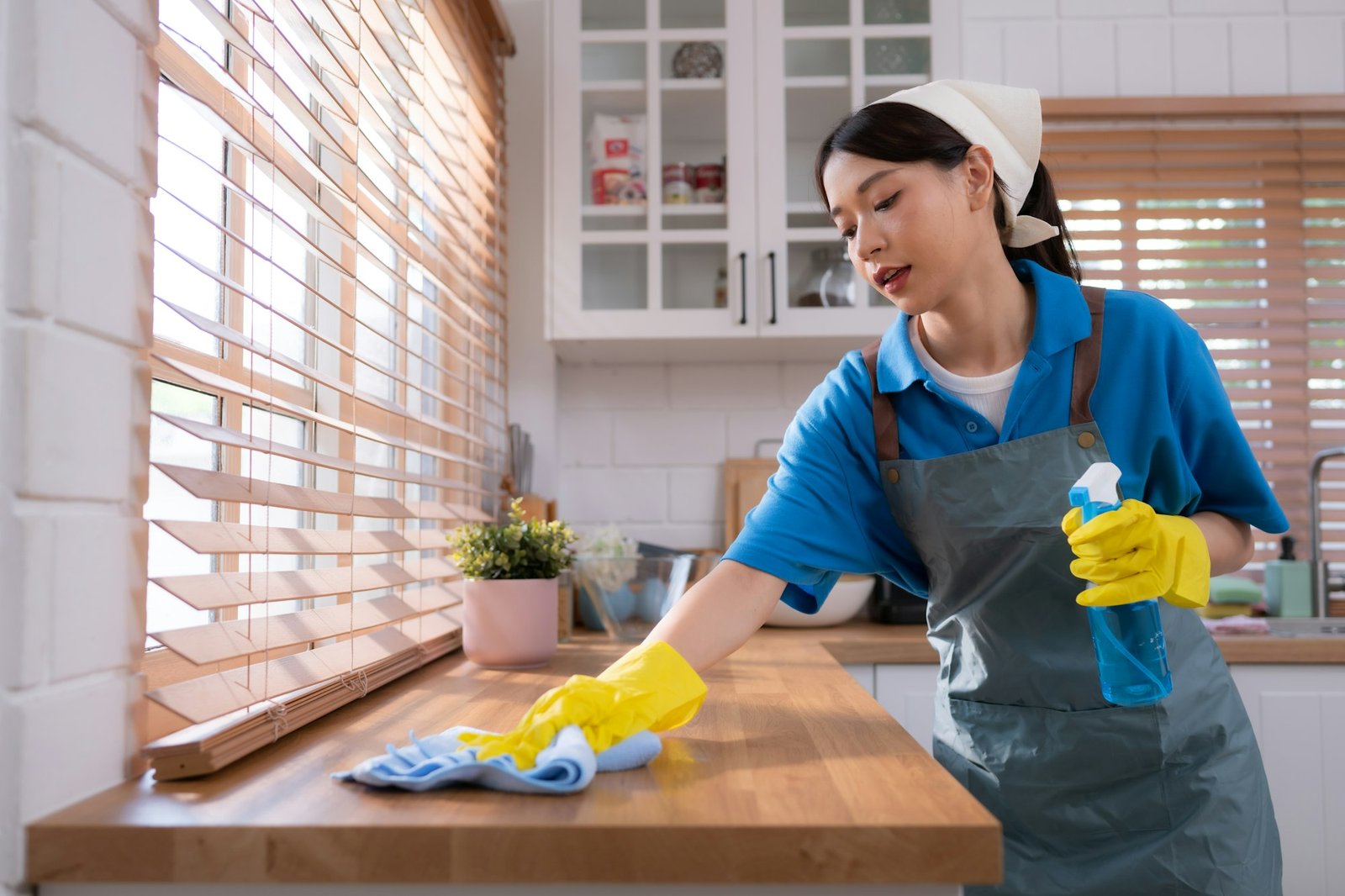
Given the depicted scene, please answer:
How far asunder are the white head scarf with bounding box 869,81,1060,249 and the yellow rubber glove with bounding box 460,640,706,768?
0.71m

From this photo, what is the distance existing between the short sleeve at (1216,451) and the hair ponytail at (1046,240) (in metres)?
0.23

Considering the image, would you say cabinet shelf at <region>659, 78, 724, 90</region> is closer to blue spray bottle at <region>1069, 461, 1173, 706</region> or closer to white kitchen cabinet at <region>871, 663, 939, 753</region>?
white kitchen cabinet at <region>871, 663, 939, 753</region>

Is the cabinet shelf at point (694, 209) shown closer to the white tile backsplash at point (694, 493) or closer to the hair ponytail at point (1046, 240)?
the white tile backsplash at point (694, 493)

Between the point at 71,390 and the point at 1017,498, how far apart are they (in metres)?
0.98

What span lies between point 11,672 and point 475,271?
1551 mm

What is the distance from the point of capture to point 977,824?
78cm

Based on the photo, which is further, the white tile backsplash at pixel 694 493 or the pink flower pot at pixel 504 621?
the white tile backsplash at pixel 694 493

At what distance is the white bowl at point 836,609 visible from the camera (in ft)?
7.39

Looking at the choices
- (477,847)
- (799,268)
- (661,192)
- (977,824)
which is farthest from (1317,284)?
(477,847)

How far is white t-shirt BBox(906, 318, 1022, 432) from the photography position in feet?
4.44

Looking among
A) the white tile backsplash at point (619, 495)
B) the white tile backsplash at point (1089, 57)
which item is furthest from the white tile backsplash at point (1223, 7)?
the white tile backsplash at point (619, 495)

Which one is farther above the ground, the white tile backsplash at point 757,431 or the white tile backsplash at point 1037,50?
the white tile backsplash at point 1037,50

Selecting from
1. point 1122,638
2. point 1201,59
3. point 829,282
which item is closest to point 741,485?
point 829,282

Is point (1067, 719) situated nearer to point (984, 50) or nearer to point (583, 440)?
point (583, 440)
